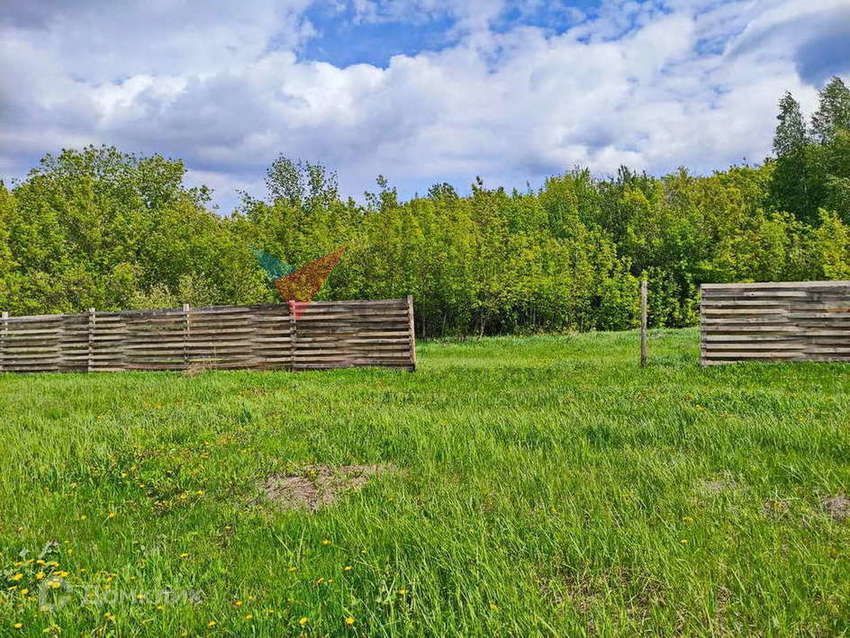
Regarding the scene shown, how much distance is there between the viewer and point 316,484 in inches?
210

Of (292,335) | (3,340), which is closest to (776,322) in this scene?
(292,335)

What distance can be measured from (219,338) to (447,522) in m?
13.9

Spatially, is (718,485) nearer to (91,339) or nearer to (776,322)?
(776,322)

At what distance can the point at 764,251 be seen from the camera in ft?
104

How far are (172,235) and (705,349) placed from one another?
34464 mm

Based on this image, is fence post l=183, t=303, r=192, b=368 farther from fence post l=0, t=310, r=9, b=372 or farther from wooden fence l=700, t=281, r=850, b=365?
wooden fence l=700, t=281, r=850, b=365

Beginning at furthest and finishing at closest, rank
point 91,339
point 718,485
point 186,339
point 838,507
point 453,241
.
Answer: point 453,241, point 91,339, point 186,339, point 718,485, point 838,507

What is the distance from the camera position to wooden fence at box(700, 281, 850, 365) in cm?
1260

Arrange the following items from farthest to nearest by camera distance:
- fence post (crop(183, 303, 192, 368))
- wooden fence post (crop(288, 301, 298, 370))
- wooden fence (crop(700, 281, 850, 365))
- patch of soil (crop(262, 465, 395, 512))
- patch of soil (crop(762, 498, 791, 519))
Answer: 1. fence post (crop(183, 303, 192, 368))
2. wooden fence post (crop(288, 301, 298, 370))
3. wooden fence (crop(700, 281, 850, 365))
4. patch of soil (crop(262, 465, 395, 512))
5. patch of soil (crop(762, 498, 791, 519))

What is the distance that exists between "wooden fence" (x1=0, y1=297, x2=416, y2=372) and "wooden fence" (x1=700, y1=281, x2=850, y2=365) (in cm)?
739

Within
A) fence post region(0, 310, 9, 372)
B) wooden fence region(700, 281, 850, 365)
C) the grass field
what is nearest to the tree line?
fence post region(0, 310, 9, 372)

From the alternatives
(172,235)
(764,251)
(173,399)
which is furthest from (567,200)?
(173,399)

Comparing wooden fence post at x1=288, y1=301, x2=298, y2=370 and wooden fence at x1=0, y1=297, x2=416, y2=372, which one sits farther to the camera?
wooden fence post at x1=288, y1=301, x2=298, y2=370

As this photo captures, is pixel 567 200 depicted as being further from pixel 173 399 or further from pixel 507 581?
pixel 507 581
